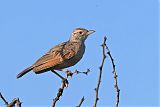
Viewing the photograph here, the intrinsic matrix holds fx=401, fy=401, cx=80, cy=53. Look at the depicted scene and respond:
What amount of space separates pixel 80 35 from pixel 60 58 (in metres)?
2.09

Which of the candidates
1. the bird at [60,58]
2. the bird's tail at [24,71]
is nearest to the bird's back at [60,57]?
the bird at [60,58]

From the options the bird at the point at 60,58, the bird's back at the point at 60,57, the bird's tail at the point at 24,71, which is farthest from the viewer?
the bird's back at the point at 60,57

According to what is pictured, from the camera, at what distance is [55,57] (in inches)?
351

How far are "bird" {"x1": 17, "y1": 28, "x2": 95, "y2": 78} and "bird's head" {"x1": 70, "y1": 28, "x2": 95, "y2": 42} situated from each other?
0.38m

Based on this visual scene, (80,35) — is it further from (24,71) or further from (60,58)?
(24,71)

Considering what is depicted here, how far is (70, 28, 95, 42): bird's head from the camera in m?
10.8

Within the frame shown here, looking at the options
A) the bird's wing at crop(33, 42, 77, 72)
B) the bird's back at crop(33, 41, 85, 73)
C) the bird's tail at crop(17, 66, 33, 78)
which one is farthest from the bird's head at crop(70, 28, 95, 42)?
the bird's tail at crop(17, 66, 33, 78)

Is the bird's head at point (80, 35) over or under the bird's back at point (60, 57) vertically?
over

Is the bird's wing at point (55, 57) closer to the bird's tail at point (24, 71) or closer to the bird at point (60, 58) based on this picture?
the bird at point (60, 58)

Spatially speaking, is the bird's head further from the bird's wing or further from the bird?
the bird's wing

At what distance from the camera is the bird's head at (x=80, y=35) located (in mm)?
10848

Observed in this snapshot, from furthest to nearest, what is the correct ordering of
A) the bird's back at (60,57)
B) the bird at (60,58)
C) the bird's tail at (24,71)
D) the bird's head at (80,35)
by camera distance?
the bird's head at (80,35) → the bird's back at (60,57) → the bird at (60,58) → the bird's tail at (24,71)

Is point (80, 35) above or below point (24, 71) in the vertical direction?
above

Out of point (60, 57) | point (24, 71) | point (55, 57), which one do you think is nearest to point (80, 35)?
point (60, 57)
